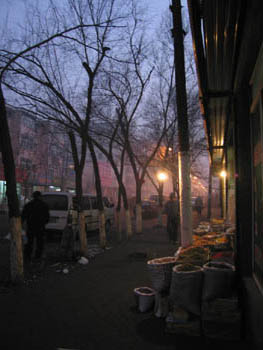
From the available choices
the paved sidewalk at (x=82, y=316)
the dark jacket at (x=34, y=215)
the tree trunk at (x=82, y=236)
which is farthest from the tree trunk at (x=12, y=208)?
the tree trunk at (x=82, y=236)

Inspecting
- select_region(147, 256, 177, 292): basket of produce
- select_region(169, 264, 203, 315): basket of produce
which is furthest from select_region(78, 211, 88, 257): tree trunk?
select_region(169, 264, 203, 315): basket of produce

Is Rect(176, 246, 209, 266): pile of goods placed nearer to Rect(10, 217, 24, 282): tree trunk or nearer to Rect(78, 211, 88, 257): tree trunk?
Rect(10, 217, 24, 282): tree trunk

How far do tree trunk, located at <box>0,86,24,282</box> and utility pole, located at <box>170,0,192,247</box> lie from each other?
3.42m

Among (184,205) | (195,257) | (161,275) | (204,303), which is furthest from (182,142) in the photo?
(204,303)

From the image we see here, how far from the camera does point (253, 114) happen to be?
4.73 meters

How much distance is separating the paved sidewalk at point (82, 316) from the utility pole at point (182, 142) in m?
1.55

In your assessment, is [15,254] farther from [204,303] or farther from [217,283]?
[217,283]

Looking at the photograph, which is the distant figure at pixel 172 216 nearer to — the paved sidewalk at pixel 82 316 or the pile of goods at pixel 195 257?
the paved sidewalk at pixel 82 316

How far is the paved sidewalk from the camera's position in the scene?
3881 mm

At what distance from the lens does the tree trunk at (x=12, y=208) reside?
6590mm

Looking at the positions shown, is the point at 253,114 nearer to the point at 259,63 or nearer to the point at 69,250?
the point at 259,63

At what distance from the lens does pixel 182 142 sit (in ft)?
22.5

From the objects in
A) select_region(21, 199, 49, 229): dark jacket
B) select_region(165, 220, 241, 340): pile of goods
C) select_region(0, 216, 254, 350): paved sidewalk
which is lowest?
select_region(0, 216, 254, 350): paved sidewalk

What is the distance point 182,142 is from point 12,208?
3.88m
